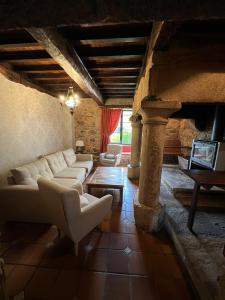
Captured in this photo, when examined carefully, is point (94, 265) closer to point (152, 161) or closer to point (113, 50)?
point (152, 161)

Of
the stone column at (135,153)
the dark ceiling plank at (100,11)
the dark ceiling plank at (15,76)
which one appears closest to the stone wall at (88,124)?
the stone column at (135,153)

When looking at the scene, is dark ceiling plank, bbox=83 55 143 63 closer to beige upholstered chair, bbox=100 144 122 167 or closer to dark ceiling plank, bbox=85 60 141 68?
dark ceiling plank, bbox=85 60 141 68

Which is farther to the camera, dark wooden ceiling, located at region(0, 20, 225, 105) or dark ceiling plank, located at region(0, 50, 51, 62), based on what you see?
dark ceiling plank, located at region(0, 50, 51, 62)

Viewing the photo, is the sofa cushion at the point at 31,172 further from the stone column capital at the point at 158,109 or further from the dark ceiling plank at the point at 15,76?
the stone column capital at the point at 158,109

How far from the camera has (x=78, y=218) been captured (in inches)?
65.1

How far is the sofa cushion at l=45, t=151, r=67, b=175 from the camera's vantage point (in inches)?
134

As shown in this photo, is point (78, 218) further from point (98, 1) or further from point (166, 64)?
point (166, 64)

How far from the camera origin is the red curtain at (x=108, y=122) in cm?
596

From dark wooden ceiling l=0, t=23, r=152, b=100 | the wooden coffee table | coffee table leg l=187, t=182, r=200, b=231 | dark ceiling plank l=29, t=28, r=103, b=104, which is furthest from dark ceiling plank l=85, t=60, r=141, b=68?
the wooden coffee table

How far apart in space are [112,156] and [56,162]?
232 centimetres

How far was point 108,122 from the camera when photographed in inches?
236

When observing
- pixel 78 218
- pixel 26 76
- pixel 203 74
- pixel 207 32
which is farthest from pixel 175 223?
pixel 26 76

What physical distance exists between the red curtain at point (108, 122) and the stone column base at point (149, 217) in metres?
4.07

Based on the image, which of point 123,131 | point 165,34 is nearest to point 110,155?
point 123,131
